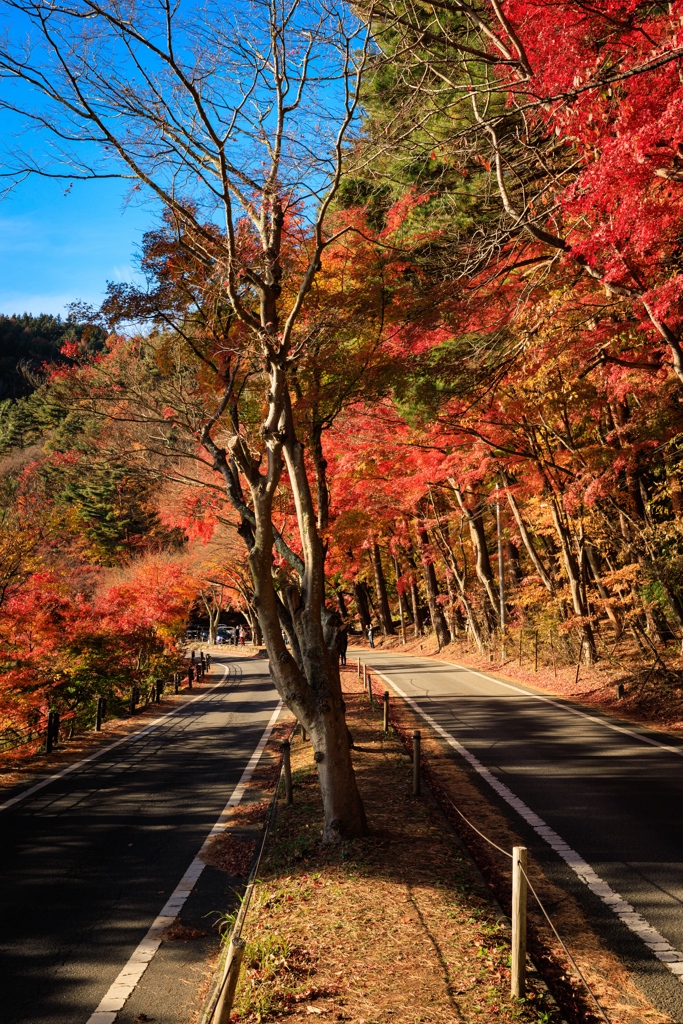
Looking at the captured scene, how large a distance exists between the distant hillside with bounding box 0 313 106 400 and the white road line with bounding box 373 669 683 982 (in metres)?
64.6

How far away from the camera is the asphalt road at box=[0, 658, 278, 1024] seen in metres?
5.57

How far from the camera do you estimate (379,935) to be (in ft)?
17.9

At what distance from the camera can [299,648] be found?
26.9 ft

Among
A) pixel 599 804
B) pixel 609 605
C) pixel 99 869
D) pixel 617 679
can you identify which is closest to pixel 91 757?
pixel 99 869

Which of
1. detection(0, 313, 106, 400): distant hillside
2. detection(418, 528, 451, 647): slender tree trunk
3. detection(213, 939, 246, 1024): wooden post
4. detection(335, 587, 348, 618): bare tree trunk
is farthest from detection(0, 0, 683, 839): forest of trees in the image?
detection(0, 313, 106, 400): distant hillside

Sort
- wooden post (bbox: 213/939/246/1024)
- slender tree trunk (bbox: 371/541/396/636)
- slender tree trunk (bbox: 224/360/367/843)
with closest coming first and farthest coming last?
wooden post (bbox: 213/939/246/1024), slender tree trunk (bbox: 224/360/367/843), slender tree trunk (bbox: 371/541/396/636)

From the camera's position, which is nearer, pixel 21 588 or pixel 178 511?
pixel 178 511

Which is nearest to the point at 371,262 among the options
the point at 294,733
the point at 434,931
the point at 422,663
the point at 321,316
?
the point at 321,316

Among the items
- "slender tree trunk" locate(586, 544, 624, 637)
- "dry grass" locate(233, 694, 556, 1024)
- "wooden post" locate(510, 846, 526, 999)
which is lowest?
"dry grass" locate(233, 694, 556, 1024)

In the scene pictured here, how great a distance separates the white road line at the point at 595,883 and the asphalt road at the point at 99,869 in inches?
147

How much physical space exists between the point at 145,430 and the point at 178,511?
12.7 feet

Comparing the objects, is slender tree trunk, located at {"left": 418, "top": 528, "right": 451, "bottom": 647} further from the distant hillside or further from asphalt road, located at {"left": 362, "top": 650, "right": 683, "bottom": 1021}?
the distant hillside

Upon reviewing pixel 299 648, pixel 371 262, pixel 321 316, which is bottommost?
pixel 299 648

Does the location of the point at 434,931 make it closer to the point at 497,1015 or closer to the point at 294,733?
the point at 497,1015
